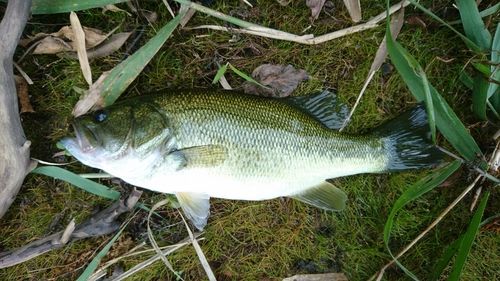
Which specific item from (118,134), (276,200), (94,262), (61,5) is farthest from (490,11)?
(94,262)

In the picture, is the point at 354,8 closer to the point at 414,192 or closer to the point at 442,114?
the point at 442,114

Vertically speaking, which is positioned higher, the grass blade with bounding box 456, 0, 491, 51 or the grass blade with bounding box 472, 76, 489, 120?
the grass blade with bounding box 456, 0, 491, 51

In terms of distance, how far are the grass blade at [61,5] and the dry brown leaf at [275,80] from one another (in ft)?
3.71

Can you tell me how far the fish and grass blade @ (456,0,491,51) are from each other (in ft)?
2.25

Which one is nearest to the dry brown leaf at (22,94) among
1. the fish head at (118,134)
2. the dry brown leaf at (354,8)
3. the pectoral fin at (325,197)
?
the fish head at (118,134)

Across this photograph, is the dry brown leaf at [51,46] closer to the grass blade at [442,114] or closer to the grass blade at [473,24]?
the grass blade at [442,114]

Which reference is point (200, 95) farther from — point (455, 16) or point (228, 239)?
point (455, 16)

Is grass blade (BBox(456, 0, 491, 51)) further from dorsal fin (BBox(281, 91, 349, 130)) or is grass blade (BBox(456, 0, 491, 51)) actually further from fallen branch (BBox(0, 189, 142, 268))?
fallen branch (BBox(0, 189, 142, 268))

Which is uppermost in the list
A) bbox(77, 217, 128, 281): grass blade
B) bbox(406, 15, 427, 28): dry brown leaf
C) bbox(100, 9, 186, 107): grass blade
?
bbox(406, 15, 427, 28): dry brown leaf

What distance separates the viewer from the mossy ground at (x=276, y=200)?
2523 millimetres

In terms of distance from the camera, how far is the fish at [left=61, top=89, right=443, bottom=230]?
205cm

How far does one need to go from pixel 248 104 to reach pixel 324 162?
0.67 m

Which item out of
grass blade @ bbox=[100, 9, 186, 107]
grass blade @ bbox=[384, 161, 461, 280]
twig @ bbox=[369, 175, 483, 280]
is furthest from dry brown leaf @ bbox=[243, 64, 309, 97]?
twig @ bbox=[369, 175, 483, 280]

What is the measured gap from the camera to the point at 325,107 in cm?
252
